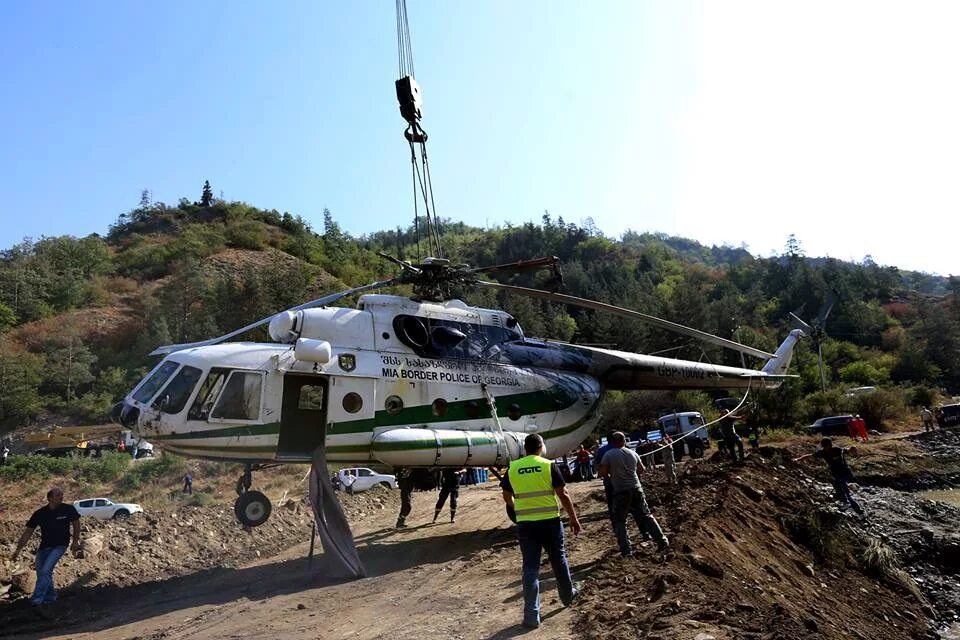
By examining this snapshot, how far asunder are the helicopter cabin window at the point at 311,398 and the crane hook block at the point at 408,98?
16.8 feet

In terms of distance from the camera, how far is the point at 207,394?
10.3 m

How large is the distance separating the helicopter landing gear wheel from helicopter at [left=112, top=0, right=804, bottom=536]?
0.9 inches

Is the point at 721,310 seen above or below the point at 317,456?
above

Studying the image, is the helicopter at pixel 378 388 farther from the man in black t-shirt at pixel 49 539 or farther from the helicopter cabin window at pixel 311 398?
the man in black t-shirt at pixel 49 539

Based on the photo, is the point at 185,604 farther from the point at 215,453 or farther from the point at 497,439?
the point at 497,439

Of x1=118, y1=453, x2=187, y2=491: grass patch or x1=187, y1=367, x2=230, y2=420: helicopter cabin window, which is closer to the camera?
x1=187, y1=367, x2=230, y2=420: helicopter cabin window

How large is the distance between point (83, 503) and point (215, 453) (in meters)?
18.0

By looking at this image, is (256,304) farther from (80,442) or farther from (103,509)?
(103,509)

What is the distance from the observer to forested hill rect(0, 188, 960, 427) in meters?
56.3

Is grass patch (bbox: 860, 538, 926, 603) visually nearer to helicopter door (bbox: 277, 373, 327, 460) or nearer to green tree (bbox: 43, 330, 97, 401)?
helicopter door (bbox: 277, 373, 327, 460)

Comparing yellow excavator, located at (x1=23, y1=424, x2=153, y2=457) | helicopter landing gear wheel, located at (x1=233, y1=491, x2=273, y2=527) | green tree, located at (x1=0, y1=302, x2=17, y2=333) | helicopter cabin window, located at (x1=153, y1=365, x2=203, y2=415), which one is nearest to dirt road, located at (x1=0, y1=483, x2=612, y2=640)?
helicopter landing gear wheel, located at (x1=233, y1=491, x2=273, y2=527)

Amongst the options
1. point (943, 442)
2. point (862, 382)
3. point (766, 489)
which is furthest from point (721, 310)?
point (766, 489)

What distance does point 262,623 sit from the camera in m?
7.40

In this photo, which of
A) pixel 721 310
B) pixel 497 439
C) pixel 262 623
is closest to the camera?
pixel 262 623
